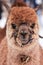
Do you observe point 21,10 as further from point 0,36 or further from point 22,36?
point 0,36

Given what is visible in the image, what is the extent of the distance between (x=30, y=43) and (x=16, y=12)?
0.07 meters

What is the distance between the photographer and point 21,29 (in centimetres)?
55

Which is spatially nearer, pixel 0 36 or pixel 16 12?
pixel 16 12

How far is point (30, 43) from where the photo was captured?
556mm

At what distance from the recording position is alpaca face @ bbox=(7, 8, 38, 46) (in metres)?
0.54

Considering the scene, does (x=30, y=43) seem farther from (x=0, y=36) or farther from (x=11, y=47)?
(x=0, y=36)

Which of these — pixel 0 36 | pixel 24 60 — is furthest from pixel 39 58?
pixel 0 36

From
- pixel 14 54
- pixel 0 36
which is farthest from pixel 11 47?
pixel 0 36

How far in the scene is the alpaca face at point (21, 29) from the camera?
0.54 meters

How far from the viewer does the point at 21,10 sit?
56 centimetres

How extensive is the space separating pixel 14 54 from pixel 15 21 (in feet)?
0.23

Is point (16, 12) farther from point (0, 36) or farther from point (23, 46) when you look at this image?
point (0, 36)

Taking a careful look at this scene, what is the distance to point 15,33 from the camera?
21.9 inches

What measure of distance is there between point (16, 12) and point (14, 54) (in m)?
0.09
